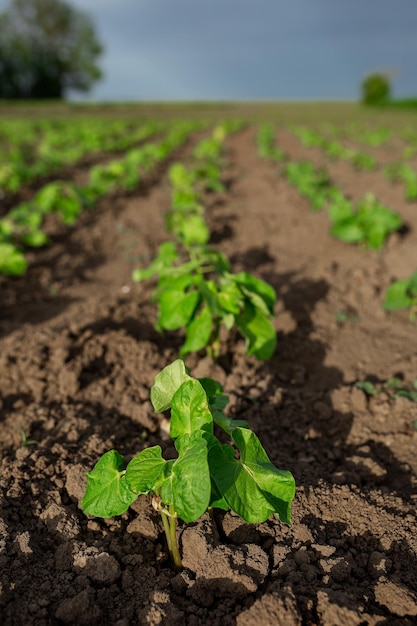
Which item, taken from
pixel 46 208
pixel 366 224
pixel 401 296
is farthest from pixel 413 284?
pixel 46 208

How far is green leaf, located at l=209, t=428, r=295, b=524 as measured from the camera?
1555 millimetres

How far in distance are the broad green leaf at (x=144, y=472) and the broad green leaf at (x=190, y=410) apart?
0.11 meters

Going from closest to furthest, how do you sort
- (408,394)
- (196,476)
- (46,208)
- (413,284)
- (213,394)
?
1. (196,476)
2. (213,394)
3. (408,394)
4. (413,284)
5. (46,208)

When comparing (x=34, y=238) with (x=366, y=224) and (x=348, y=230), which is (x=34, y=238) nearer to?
(x=348, y=230)

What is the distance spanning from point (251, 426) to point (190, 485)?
110cm

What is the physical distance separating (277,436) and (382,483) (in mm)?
509

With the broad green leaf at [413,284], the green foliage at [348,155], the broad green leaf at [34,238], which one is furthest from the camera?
the green foliage at [348,155]

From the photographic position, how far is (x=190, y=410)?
167 cm

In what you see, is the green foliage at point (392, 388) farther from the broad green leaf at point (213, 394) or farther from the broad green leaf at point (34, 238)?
the broad green leaf at point (34, 238)

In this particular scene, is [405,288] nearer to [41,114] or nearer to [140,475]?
[140,475]

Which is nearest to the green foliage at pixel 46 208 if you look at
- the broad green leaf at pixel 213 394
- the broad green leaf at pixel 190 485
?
the broad green leaf at pixel 213 394

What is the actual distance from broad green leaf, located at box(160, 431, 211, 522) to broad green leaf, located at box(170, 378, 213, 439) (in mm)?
130

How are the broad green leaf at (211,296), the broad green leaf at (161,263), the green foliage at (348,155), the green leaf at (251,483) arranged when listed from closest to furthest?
the green leaf at (251,483) → the broad green leaf at (211,296) → the broad green leaf at (161,263) → the green foliage at (348,155)

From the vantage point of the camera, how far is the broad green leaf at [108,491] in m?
1.63
